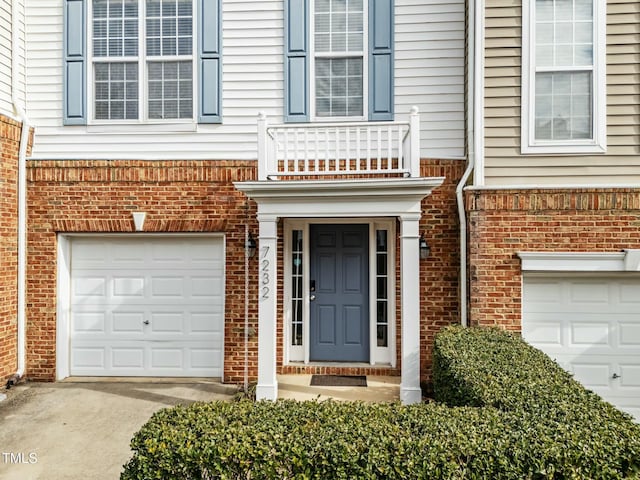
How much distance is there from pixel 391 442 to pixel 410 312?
9.27 feet

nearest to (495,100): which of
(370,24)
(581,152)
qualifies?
(581,152)

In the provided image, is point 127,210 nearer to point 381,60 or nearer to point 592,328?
point 381,60

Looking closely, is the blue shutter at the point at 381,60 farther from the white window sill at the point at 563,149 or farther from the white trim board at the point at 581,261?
the white trim board at the point at 581,261

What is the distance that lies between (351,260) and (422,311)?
4.18 ft

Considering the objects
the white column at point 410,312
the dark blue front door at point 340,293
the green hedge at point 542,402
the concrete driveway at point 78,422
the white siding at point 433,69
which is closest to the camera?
the green hedge at point 542,402

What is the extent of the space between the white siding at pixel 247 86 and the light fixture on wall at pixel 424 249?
3.94ft

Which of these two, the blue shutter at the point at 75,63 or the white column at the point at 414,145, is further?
the blue shutter at the point at 75,63

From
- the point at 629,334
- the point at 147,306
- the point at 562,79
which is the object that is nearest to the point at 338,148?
the point at 562,79

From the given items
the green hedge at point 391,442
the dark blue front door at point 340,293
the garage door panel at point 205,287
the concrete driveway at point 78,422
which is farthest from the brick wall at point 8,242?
the green hedge at point 391,442

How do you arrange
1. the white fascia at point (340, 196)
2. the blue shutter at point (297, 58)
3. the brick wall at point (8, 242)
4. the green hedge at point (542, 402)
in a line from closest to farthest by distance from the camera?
1. the green hedge at point (542, 402)
2. the white fascia at point (340, 196)
3. the brick wall at point (8, 242)
4. the blue shutter at point (297, 58)

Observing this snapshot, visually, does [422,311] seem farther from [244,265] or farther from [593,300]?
[244,265]

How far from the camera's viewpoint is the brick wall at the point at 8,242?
20.0 ft

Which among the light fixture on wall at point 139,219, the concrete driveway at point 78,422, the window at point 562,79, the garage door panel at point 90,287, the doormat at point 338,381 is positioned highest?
the window at point 562,79

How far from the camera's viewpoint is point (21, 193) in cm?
642
